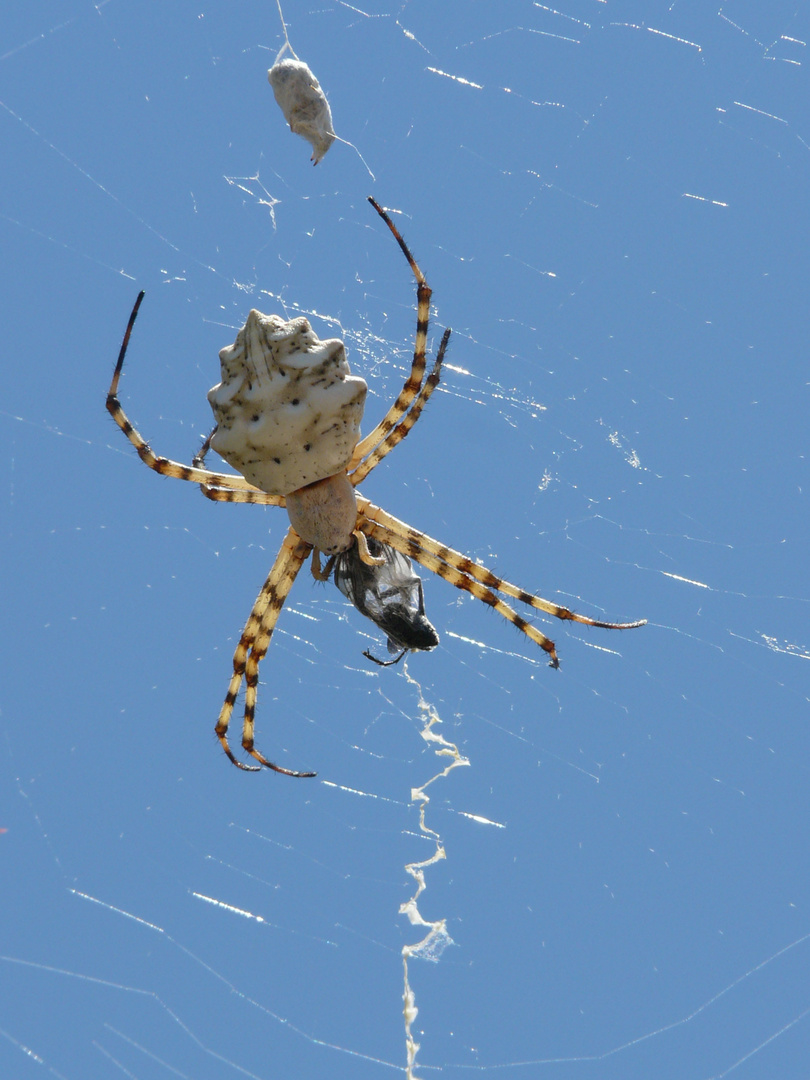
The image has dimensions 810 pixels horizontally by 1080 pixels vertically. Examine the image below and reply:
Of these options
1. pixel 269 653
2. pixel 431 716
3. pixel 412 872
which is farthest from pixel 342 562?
pixel 412 872

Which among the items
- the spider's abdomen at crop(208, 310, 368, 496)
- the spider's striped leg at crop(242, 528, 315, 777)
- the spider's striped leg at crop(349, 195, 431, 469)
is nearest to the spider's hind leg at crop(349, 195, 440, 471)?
the spider's striped leg at crop(349, 195, 431, 469)

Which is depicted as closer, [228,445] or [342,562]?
[228,445]

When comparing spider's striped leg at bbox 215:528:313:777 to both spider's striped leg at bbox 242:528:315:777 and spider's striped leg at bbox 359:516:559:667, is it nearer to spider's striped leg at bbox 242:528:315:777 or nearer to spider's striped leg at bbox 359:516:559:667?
spider's striped leg at bbox 242:528:315:777

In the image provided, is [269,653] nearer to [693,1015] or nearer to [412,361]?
[412,361]

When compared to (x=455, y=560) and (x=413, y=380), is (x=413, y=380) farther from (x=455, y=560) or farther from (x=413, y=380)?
(x=455, y=560)

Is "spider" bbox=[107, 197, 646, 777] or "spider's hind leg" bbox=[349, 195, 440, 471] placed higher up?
"spider's hind leg" bbox=[349, 195, 440, 471]

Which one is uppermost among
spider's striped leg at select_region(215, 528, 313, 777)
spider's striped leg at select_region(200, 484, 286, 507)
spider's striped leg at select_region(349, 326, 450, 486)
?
spider's striped leg at select_region(349, 326, 450, 486)

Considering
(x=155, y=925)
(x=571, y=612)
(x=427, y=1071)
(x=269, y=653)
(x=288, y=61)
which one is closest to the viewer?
(x=288, y=61)
